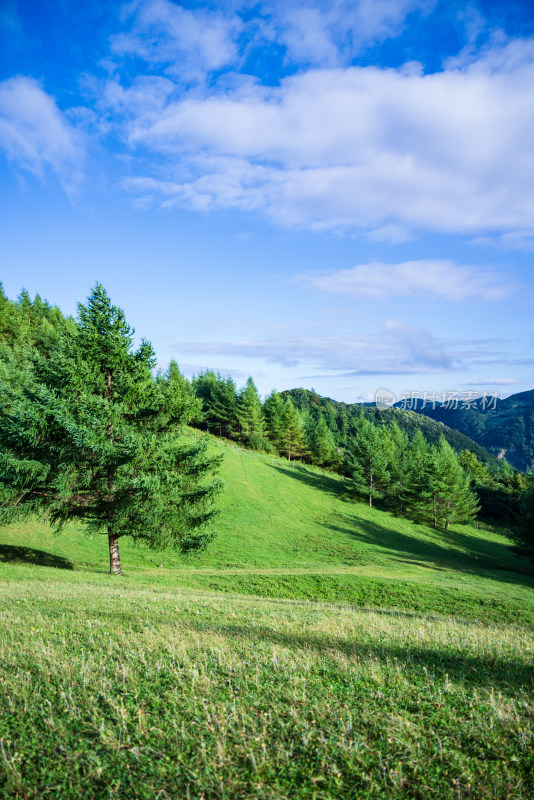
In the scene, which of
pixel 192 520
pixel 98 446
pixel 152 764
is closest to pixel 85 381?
pixel 98 446

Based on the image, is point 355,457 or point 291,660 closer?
point 291,660

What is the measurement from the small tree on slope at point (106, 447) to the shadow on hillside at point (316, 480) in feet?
142

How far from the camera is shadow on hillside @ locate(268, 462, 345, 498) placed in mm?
61406

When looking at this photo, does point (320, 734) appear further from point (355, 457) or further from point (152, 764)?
point (355, 457)

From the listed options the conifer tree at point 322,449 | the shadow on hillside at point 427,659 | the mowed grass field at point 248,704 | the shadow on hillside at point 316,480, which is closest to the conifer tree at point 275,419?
the conifer tree at point 322,449

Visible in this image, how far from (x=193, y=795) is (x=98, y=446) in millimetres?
15143

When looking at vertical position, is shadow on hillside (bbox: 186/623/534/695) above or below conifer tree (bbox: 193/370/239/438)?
below

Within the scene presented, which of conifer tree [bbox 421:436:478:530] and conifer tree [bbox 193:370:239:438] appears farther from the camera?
conifer tree [bbox 193:370:239:438]

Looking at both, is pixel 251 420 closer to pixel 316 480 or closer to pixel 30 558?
pixel 316 480

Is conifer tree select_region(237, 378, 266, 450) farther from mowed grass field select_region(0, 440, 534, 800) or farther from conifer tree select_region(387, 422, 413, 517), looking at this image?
mowed grass field select_region(0, 440, 534, 800)

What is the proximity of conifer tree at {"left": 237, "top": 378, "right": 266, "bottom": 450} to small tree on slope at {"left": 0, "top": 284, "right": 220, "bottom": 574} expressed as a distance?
58586 millimetres

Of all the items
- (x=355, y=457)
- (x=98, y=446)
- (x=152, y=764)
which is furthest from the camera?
(x=355, y=457)

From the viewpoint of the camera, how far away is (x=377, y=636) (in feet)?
26.0

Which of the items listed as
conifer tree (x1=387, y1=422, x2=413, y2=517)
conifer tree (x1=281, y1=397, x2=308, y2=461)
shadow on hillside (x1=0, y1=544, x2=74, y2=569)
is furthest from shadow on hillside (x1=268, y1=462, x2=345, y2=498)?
shadow on hillside (x1=0, y1=544, x2=74, y2=569)
